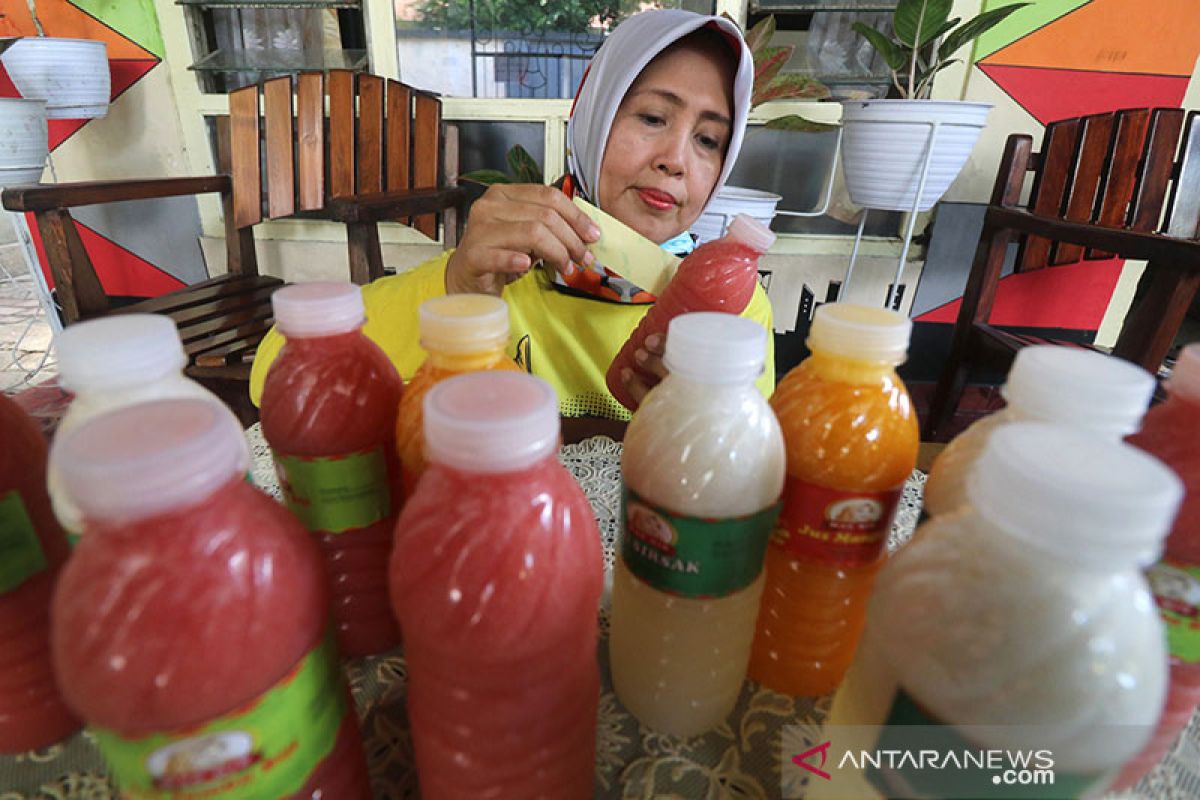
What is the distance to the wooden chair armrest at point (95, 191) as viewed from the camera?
4.80 feet

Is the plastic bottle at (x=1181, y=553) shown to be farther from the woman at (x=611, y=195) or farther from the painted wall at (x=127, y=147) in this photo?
the painted wall at (x=127, y=147)

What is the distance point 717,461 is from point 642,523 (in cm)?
9

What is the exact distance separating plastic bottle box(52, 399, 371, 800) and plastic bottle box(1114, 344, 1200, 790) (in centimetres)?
56

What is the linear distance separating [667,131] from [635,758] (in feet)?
3.72

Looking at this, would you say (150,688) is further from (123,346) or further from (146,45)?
(146,45)

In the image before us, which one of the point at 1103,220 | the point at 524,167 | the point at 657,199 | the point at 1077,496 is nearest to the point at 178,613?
the point at 1077,496

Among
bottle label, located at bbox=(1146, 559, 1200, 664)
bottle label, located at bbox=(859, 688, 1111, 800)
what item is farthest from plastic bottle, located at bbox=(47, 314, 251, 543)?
bottle label, located at bbox=(1146, 559, 1200, 664)

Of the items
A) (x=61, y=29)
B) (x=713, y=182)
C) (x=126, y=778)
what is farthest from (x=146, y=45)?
(x=126, y=778)

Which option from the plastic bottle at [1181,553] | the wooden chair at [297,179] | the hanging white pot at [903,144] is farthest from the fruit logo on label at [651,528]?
the hanging white pot at [903,144]

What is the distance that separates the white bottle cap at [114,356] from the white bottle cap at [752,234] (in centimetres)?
63

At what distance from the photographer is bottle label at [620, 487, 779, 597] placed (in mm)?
485

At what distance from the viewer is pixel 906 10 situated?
1.71 m

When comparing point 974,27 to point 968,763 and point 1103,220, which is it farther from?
point 968,763

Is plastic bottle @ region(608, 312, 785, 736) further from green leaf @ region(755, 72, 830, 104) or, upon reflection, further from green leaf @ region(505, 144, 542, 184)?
green leaf @ region(755, 72, 830, 104)
